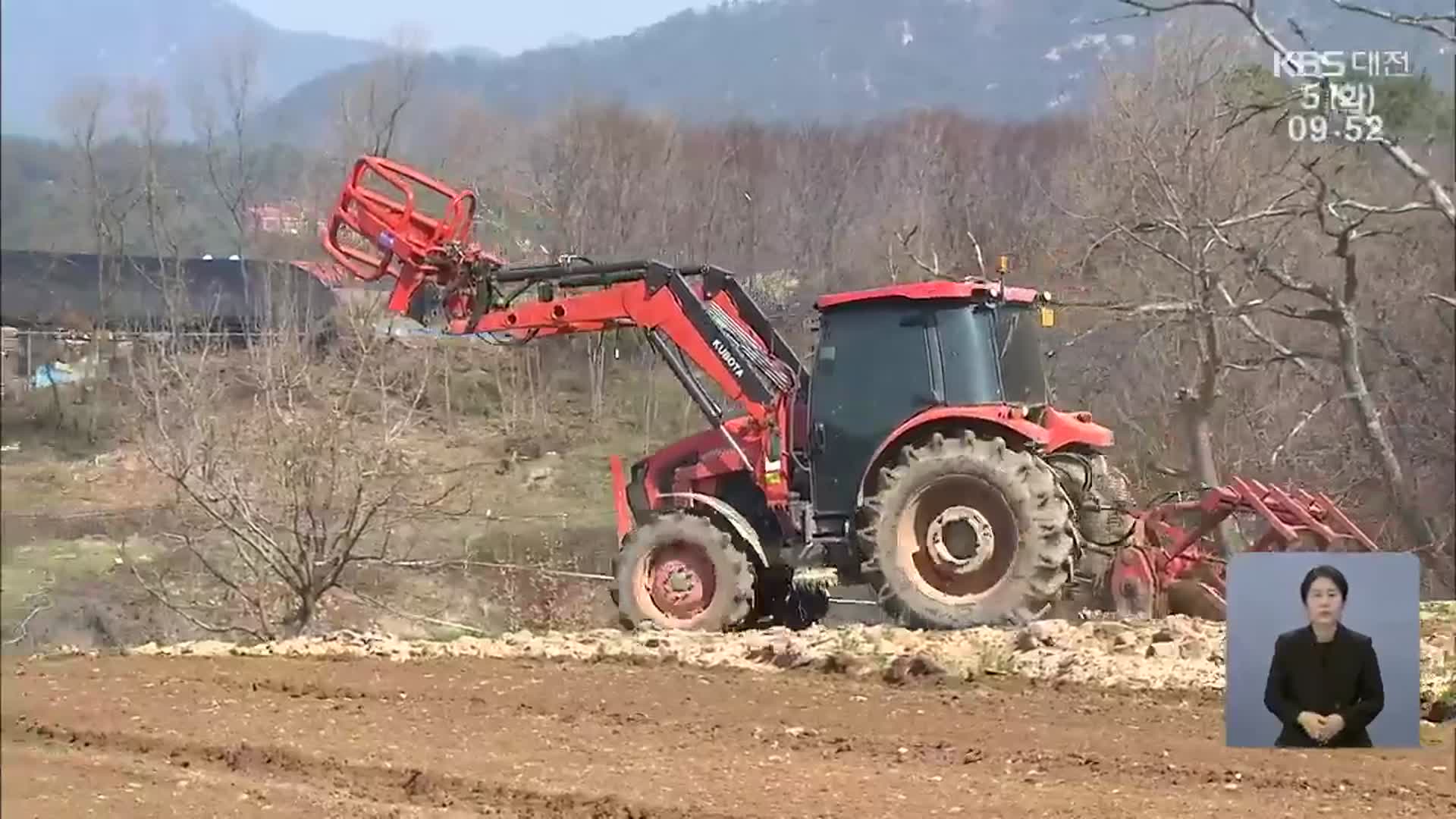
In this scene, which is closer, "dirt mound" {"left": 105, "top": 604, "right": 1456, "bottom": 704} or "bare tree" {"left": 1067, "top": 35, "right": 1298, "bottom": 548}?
"dirt mound" {"left": 105, "top": 604, "right": 1456, "bottom": 704}

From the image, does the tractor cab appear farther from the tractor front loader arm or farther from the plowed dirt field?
the plowed dirt field

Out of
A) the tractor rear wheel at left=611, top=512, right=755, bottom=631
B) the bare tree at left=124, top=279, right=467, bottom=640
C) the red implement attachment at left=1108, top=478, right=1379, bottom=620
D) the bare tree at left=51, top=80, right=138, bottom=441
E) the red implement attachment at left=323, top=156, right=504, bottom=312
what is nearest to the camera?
the bare tree at left=51, top=80, right=138, bottom=441

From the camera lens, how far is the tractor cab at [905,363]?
6.63 m

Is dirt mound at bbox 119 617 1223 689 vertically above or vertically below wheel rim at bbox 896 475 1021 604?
below

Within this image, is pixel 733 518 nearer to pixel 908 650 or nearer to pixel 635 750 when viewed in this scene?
pixel 908 650

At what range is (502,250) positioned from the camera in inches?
273

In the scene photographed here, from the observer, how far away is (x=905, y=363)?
6828mm

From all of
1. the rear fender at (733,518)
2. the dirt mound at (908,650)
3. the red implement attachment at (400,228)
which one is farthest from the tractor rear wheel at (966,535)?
the red implement attachment at (400,228)

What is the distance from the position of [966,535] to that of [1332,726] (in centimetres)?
326

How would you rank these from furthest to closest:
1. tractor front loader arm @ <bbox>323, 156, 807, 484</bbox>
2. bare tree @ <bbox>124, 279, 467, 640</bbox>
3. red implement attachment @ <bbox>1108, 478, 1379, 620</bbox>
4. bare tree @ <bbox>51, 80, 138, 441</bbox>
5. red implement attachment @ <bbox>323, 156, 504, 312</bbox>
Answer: tractor front loader arm @ <bbox>323, 156, 807, 484</bbox> < bare tree @ <bbox>124, 279, 467, 640</bbox> < red implement attachment @ <bbox>1108, 478, 1379, 620</bbox> < red implement attachment @ <bbox>323, 156, 504, 312</bbox> < bare tree @ <bbox>51, 80, 138, 441</bbox>

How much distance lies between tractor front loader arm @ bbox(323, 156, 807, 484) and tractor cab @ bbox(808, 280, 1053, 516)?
0.27 m

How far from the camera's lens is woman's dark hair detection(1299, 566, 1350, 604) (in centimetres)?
353

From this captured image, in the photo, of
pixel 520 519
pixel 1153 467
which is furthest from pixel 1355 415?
pixel 520 519

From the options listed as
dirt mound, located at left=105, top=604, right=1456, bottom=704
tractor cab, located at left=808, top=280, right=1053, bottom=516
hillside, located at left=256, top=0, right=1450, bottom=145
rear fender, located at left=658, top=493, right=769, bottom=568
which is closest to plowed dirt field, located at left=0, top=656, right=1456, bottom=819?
dirt mound, located at left=105, top=604, right=1456, bottom=704
